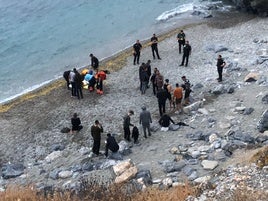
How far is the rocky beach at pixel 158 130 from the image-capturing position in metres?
19.4

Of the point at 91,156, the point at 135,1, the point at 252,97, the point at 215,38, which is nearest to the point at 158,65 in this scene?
the point at 215,38

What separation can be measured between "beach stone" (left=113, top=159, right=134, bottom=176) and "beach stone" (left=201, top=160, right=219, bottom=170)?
2903 mm

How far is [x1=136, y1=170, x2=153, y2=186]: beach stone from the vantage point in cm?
1879

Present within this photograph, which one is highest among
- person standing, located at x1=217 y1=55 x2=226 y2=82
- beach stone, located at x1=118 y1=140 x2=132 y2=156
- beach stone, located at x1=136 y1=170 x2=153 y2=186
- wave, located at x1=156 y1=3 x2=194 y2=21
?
wave, located at x1=156 y1=3 x2=194 y2=21

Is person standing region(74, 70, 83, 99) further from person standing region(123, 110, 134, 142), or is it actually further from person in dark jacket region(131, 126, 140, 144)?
person in dark jacket region(131, 126, 140, 144)

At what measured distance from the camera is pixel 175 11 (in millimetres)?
48719

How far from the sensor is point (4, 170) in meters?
22.9

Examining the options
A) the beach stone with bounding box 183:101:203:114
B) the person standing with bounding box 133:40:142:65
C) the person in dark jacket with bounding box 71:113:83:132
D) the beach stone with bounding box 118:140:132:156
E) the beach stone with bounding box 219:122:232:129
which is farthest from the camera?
the person standing with bounding box 133:40:142:65

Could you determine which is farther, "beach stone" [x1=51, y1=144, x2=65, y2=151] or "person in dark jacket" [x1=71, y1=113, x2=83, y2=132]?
"person in dark jacket" [x1=71, y1=113, x2=83, y2=132]

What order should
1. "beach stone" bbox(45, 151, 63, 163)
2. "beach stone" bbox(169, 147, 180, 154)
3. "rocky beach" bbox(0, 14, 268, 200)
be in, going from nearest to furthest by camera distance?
1. "rocky beach" bbox(0, 14, 268, 200)
2. "beach stone" bbox(169, 147, 180, 154)
3. "beach stone" bbox(45, 151, 63, 163)

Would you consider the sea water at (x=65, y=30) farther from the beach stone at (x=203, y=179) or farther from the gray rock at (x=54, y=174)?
the beach stone at (x=203, y=179)

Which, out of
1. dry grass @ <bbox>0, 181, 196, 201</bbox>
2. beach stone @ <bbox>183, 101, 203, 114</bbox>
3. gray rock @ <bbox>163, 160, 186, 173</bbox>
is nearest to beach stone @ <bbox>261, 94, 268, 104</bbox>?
beach stone @ <bbox>183, 101, 203, 114</bbox>

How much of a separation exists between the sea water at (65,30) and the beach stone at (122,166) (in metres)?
16.7

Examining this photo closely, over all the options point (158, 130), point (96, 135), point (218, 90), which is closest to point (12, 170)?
point (96, 135)
